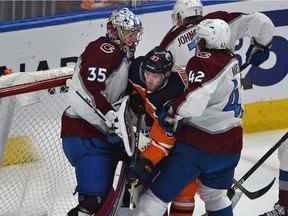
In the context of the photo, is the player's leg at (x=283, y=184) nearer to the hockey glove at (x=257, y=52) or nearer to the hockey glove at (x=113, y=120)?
the hockey glove at (x=257, y=52)

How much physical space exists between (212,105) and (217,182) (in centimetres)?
33

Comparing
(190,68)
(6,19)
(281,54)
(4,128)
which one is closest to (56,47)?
(6,19)

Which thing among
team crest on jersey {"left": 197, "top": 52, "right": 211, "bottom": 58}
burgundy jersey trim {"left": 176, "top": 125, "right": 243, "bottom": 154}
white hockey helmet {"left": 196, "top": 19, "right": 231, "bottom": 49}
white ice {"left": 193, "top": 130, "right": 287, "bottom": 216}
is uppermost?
white hockey helmet {"left": 196, "top": 19, "right": 231, "bottom": 49}

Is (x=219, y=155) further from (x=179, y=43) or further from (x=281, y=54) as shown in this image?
(x=281, y=54)

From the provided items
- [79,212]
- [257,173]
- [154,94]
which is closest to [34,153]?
[79,212]

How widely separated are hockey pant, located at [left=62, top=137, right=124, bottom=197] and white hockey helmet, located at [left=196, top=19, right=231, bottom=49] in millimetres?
516

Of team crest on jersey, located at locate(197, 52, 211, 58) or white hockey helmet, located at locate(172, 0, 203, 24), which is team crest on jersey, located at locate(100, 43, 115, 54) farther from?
white hockey helmet, located at locate(172, 0, 203, 24)

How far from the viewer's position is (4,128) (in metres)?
3.67

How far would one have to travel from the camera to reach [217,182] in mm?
3254

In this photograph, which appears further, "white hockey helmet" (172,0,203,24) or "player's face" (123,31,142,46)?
"white hockey helmet" (172,0,203,24)

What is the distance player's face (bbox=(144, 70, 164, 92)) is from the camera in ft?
10.1

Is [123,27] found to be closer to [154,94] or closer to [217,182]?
[154,94]

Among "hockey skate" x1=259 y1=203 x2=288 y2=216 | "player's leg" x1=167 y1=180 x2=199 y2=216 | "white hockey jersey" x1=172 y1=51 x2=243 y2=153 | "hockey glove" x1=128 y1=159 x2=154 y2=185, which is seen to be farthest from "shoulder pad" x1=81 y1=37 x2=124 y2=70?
"hockey skate" x1=259 y1=203 x2=288 y2=216

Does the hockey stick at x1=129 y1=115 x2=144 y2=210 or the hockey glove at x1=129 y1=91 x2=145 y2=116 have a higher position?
the hockey glove at x1=129 y1=91 x2=145 y2=116
